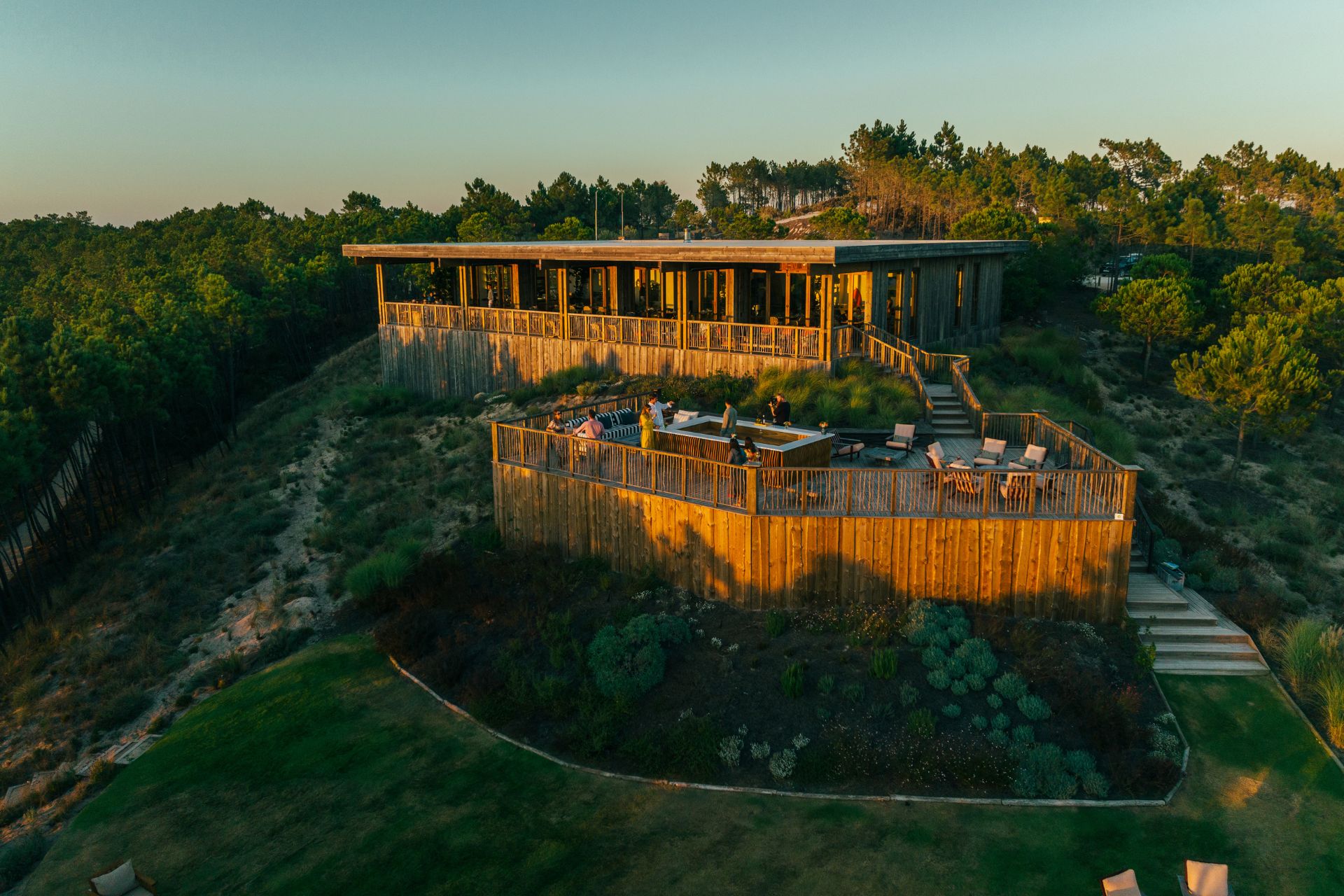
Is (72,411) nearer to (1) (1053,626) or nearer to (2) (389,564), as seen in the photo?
(2) (389,564)

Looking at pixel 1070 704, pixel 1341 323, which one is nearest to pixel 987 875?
pixel 1070 704

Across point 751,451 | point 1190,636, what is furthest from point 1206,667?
point 751,451

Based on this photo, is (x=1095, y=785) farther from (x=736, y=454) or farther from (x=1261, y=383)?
(x=1261, y=383)

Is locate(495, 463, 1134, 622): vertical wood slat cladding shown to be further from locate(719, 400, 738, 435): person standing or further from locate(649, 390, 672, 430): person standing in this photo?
locate(649, 390, 672, 430): person standing

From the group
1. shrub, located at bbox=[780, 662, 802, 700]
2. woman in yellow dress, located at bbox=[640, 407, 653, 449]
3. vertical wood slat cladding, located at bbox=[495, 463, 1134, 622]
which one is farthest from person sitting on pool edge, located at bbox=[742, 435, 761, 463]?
shrub, located at bbox=[780, 662, 802, 700]

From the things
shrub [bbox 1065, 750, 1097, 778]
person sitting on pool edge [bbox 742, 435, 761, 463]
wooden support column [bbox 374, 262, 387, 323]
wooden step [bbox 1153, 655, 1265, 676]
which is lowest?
shrub [bbox 1065, 750, 1097, 778]
